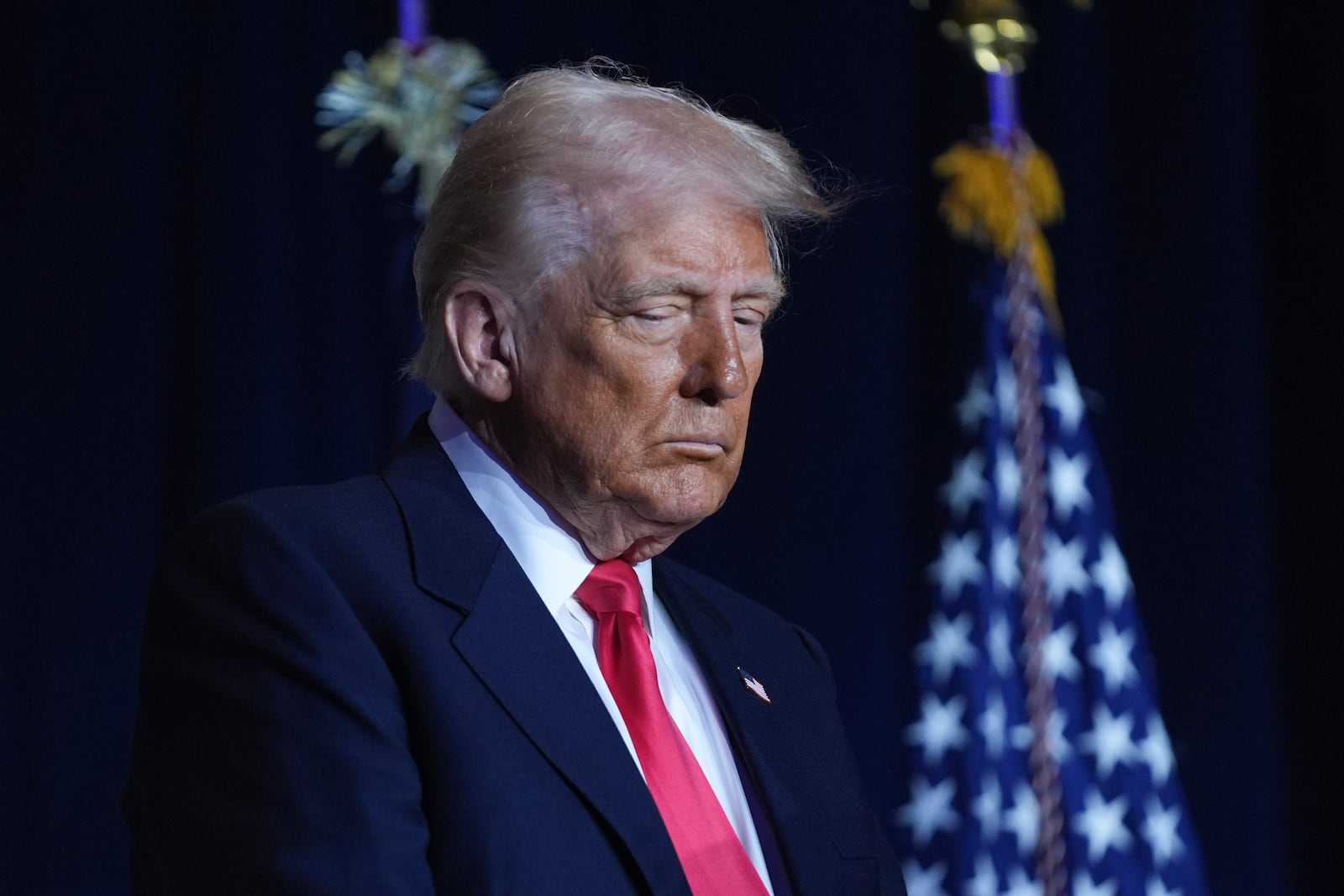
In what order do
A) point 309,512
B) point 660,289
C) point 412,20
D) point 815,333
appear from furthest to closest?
point 815,333 < point 412,20 < point 660,289 < point 309,512

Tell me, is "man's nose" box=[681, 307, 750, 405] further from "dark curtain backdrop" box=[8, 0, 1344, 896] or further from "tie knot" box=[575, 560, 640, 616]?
"dark curtain backdrop" box=[8, 0, 1344, 896]

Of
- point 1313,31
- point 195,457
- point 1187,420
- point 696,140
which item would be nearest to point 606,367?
point 696,140

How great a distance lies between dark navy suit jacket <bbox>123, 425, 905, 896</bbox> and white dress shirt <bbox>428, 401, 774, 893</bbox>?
6 centimetres

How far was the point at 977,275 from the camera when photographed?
126 inches

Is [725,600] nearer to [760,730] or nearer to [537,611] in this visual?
[760,730]

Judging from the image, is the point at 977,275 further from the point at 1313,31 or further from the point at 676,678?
the point at 676,678

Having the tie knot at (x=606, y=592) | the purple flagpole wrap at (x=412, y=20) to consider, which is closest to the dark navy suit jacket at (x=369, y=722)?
the tie knot at (x=606, y=592)

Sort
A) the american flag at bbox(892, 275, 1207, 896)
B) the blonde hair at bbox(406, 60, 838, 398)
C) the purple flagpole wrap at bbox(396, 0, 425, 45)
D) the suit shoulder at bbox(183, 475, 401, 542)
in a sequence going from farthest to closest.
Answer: the american flag at bbox(892, 275, 1207, 896) < the purple flagpole wrap at bbox(396, 0, 425, 45) < the blonde hair at bbox(406, 60, 838, 398) < the suit shoulder at bbox(183, 475, 401, 542)

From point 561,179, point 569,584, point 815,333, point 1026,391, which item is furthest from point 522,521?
point 1026,391

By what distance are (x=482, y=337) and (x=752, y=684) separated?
49cm

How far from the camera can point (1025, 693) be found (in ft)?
10.4

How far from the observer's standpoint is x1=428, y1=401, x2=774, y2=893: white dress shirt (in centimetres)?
150

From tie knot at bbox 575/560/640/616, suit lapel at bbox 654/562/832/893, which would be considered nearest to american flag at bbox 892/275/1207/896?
suit lapel at bbox 654/562/832/893

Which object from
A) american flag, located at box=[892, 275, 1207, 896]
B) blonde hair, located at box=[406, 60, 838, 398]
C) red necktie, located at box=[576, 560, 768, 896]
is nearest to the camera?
red necktie, located at box=[576, 560, 768, 896]
